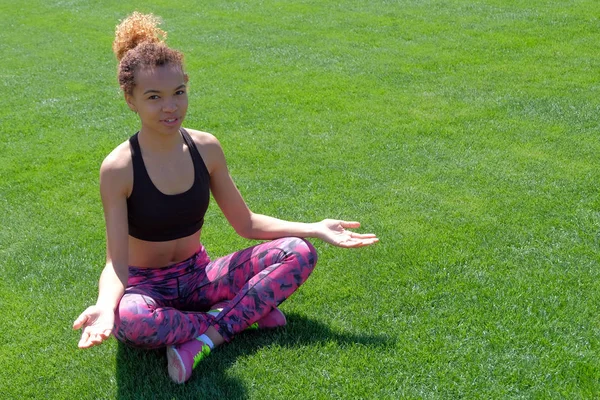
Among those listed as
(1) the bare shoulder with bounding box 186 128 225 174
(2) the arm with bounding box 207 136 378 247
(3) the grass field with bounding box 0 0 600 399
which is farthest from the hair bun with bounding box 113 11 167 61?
(3) the grass field with bounding box 0 0 600 399

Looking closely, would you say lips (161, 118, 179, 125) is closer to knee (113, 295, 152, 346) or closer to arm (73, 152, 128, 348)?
arm (73, 152, 128, 348)

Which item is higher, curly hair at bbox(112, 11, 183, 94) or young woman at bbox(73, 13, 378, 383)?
curly hair at bbox(112, 11, 183, 94)

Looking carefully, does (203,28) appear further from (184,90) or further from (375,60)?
(184,90)

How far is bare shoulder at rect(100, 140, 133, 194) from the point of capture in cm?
327

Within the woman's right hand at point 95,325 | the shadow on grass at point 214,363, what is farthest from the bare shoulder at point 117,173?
the shadow on grass at point 214,363

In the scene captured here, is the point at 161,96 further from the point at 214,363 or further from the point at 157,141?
the point at 214,363

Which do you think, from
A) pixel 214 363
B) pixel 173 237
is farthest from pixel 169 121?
pixel 214 363

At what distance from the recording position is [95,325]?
2.88m

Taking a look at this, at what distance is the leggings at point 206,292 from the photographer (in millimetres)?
3211

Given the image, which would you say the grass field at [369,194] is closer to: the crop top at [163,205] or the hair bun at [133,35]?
the crop top at [163,205]

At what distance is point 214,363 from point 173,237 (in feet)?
2.00

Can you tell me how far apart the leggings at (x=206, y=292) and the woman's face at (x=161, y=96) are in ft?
2.37

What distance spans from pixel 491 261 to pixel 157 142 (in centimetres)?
191

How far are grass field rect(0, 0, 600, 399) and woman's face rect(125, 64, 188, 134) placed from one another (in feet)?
3.41
